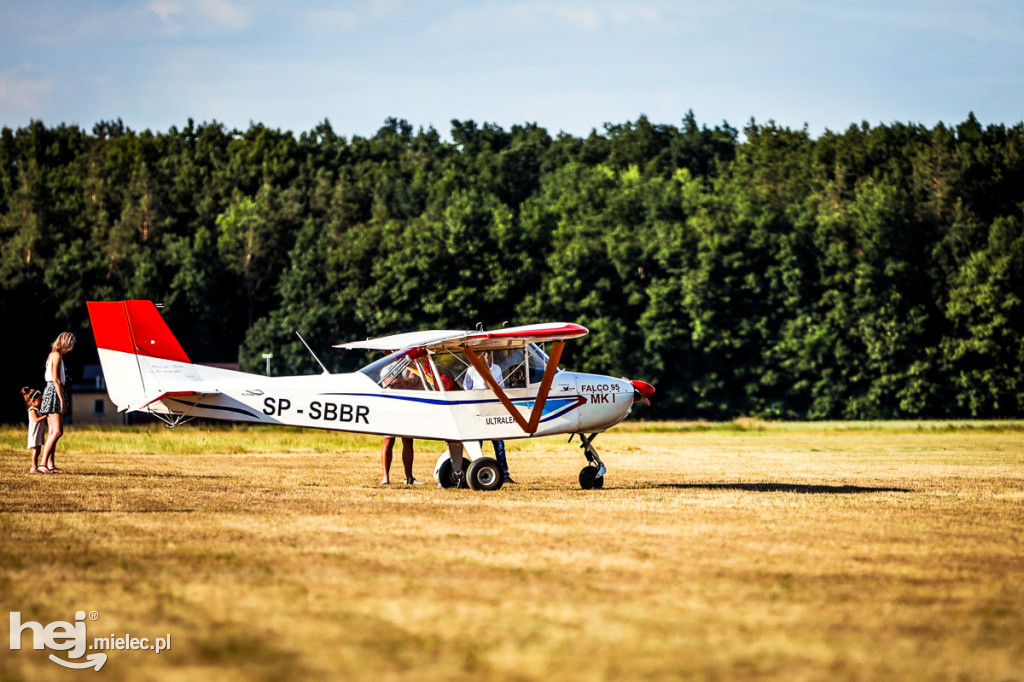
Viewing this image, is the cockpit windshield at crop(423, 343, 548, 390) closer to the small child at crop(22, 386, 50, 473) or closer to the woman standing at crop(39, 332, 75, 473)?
the woman standing at crop(39, 332, 75, 473)

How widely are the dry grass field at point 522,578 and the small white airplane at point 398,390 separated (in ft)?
2.89

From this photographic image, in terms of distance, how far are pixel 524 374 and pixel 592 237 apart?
53051 mm

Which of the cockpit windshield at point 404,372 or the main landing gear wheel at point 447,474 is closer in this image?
the cockpit windshield at point 404,372

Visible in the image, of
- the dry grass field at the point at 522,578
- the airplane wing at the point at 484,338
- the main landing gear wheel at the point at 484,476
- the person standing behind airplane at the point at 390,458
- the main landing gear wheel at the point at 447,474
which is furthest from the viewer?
the person standing behind airplane at the point at 390,458

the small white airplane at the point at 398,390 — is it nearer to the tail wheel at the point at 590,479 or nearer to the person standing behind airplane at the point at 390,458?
the tail wheel at the point at 590,479

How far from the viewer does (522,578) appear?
7402 mm

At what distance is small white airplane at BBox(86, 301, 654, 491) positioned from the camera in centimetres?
1516

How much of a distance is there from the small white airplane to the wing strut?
16 mm

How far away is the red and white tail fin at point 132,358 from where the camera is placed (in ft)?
50.1

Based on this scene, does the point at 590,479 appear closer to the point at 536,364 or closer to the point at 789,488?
the point at 536,364

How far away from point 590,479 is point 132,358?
6535mm

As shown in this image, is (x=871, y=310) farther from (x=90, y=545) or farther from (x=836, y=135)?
(x=90, y=545)

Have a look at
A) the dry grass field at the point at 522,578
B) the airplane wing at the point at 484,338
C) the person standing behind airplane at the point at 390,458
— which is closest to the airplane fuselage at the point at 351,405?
the airplane wing at the point at 484,338

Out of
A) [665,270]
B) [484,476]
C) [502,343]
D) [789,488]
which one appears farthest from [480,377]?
[665,270]
